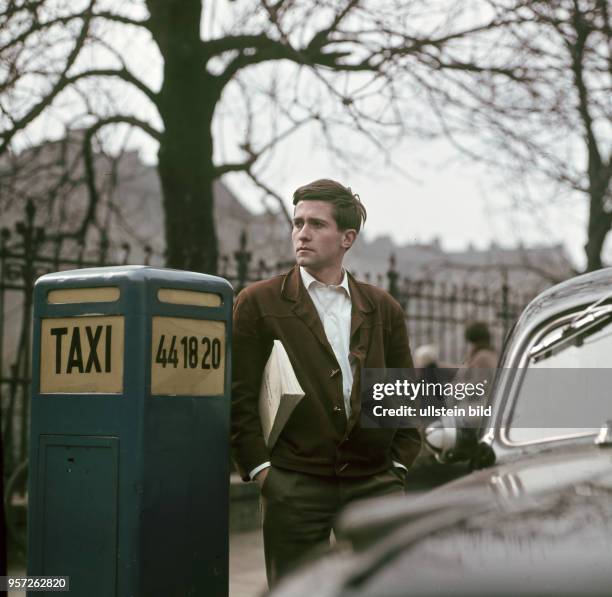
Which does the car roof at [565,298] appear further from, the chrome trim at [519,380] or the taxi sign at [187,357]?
the taxi sign at [187,357]

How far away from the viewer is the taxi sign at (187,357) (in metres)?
3.31

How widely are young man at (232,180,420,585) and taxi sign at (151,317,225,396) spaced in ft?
0.23

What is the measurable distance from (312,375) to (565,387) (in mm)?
774

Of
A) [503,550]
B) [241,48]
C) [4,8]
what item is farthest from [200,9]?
[503,550]

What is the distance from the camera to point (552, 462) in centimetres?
263

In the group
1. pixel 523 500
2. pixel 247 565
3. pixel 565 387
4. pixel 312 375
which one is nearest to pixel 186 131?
pixel 247 565

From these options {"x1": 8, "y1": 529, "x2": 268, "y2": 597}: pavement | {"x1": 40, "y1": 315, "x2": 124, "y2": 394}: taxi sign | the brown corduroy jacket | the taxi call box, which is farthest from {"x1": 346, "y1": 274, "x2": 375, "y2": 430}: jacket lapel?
{"x1": 8, "y1": 529, "x2": 268, "y2": 597}: pavement

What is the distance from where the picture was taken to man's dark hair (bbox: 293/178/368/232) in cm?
348

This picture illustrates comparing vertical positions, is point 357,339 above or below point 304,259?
below

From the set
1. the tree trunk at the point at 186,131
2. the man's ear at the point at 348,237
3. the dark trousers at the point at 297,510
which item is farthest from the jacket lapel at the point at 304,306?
the tree trunk at the point at 186,131

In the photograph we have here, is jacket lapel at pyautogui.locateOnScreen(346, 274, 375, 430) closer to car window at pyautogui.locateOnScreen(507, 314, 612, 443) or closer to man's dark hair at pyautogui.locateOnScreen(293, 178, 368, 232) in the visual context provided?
man's dark hair at pyautogui.locateOnScreen(293, 178, 368, 232)

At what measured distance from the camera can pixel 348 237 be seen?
353cm

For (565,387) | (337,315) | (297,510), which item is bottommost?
(297,510)

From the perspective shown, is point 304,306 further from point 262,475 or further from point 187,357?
point 262,475
